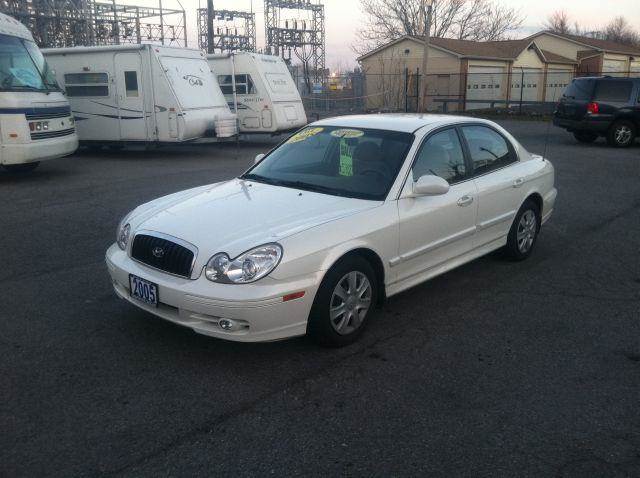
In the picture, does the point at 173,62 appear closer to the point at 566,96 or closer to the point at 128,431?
the point at 566,96

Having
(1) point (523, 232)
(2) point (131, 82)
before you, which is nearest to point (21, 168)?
(2) point (131, 82)

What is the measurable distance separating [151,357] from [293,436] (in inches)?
52.2

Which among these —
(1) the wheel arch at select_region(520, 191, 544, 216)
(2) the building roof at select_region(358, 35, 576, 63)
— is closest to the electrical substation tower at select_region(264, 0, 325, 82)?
(2) the building roof at select_region(358, 35, 576, 63)

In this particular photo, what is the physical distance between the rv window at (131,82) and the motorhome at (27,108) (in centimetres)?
276

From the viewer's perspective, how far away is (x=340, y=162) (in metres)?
5.10

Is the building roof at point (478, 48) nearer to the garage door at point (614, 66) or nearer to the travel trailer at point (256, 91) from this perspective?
the garage door at point (614, 66)

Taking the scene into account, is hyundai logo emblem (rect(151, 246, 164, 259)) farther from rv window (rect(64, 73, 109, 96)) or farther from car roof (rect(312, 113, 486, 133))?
rv window (rect(64, 73, 109, 96))

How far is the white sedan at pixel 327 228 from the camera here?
3863mm

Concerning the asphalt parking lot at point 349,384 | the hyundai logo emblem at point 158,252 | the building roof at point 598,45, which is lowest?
the asphalt parking lot at point 349,384

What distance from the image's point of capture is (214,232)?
409 centimetres

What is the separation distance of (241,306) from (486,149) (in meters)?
3.15

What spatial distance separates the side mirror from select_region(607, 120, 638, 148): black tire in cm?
1411

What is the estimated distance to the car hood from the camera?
3984 mm

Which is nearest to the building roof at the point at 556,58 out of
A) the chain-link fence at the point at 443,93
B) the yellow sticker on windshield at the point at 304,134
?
the chain-link fence at the point at 443,93
